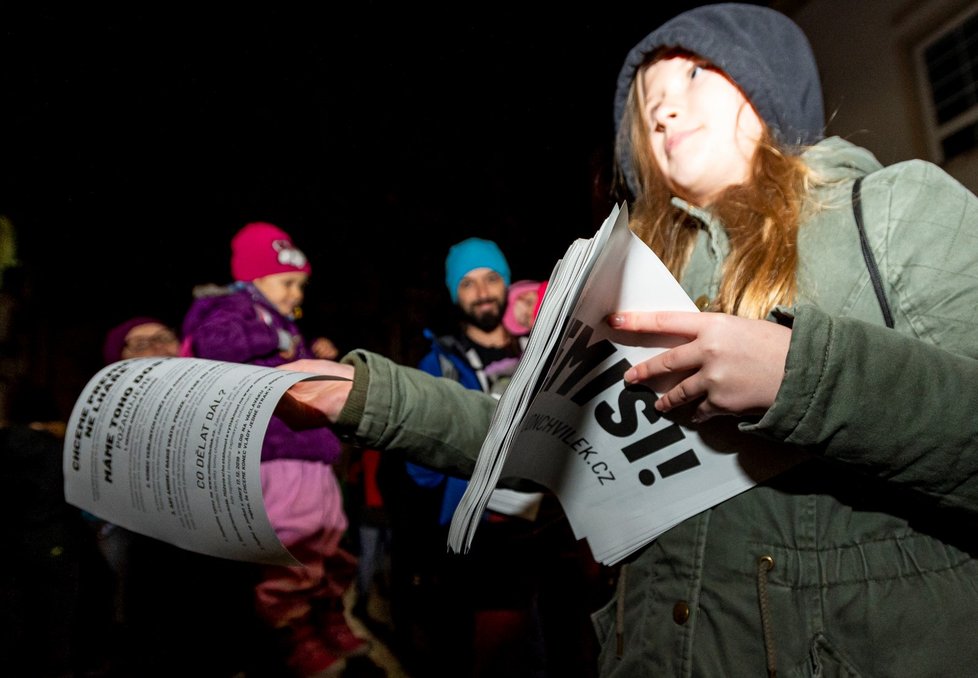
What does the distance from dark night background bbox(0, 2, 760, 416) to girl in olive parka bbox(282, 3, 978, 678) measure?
55cm

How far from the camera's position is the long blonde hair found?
60cm

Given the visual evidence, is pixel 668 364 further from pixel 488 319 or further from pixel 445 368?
pixel 488 319

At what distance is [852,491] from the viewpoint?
0.54 meters

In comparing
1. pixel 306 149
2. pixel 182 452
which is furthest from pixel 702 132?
pixel 306 149

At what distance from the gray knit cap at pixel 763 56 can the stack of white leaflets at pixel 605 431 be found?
15.9 inches

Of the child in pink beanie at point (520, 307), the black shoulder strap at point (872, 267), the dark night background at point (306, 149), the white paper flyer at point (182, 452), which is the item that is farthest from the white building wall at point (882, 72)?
the white paper flyer at point (182, 452)

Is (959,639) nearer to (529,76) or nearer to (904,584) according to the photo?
(904,584)

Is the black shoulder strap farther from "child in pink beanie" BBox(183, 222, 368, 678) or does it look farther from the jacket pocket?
"child in pink beanie" BBox(183, 222, 368, 678)

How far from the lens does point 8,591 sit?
4.95ft

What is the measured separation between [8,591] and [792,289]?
204 centimetres

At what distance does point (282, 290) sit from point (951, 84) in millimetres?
2917

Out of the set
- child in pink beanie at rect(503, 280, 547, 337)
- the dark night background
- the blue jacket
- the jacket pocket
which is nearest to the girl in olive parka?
the jacket pocket

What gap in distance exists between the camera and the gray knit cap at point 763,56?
77 centimetres

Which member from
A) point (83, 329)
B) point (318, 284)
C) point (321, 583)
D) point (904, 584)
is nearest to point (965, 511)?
point (904, 584)
